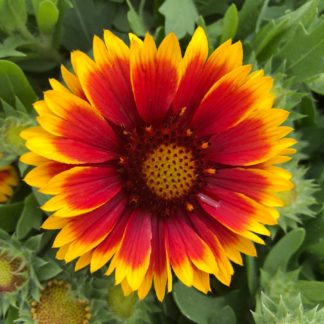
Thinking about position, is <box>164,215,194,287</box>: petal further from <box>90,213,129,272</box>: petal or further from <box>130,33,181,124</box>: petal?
<box>130,33,181,124</box>: petal

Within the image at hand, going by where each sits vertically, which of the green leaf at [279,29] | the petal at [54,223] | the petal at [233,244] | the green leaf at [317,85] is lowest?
the petal at [233,244]

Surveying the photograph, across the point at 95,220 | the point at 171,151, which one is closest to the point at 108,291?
the point at 95,220

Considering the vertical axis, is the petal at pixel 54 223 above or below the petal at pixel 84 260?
above

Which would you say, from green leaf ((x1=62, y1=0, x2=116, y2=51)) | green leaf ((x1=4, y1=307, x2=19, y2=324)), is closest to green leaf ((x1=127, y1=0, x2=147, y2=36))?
green leaf ((x1=62, y1=0, x2=116, y2=51))

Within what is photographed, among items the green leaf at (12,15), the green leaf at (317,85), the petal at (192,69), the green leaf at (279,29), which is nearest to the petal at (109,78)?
the petal at (192,69)

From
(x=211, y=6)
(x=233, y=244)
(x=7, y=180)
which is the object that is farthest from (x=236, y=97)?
(x=7, y=180)

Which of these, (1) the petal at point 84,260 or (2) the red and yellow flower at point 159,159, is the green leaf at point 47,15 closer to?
(2) the red and yellow flower at point 159,159
